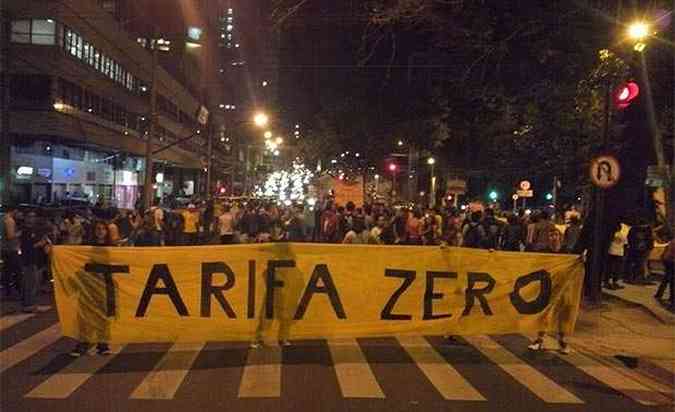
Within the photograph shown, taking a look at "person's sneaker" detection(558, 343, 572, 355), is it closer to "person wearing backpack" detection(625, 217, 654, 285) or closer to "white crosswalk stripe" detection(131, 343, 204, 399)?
"white crosswalk stripe" detection(131, 343, 204, 399)

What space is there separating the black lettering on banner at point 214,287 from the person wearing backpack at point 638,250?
12.0m

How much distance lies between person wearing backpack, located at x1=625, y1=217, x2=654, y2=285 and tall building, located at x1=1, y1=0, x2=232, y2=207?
1997cm

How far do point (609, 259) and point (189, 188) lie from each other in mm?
93807

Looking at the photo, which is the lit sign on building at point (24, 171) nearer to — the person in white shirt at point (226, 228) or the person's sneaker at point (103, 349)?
the person in white shirt at point (226, 228)

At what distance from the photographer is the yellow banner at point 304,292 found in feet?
32.5

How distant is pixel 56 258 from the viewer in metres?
9.87

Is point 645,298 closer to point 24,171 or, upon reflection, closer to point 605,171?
point 605,171

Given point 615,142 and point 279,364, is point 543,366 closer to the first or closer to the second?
point 279,364

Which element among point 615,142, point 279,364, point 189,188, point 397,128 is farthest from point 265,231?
point 189,188

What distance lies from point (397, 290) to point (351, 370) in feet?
4.85

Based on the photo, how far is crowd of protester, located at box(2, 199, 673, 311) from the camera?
44.3 feet

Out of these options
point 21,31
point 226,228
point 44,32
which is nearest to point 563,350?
point 226,228

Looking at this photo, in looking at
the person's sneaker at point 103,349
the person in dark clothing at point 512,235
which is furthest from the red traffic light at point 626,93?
the person's sneaker at point 103,349

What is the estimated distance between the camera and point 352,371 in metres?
9.33
